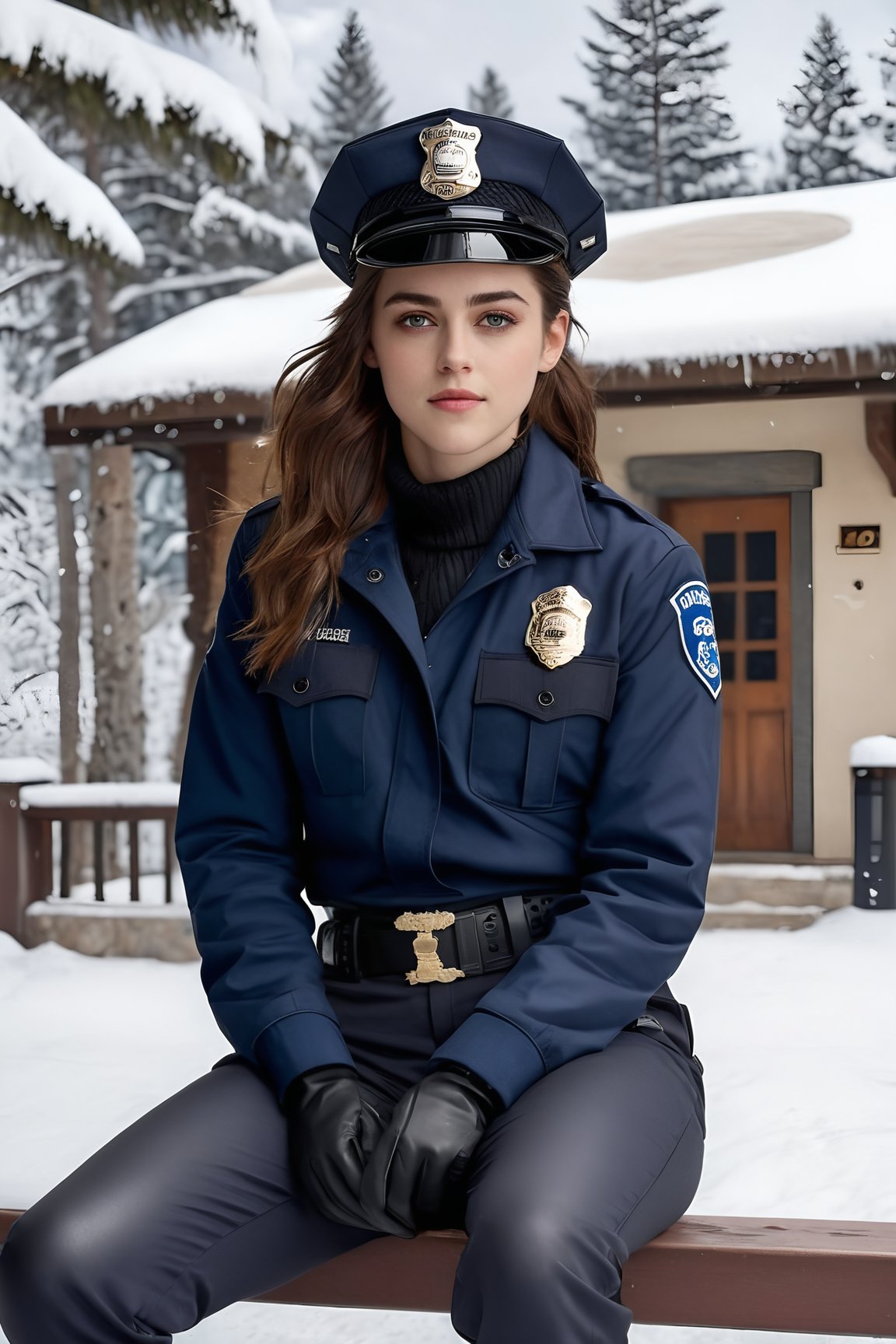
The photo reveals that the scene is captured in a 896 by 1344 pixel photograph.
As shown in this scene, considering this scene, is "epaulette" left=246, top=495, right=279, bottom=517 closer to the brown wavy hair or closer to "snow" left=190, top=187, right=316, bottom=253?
the brown wavy hair

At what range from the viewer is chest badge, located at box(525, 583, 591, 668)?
1335 millimetres

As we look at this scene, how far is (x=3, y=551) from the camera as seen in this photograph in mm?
8242

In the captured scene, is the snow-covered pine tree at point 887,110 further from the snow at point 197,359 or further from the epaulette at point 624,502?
the epaulette at point 624,502

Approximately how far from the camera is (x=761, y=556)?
5723 millimetres

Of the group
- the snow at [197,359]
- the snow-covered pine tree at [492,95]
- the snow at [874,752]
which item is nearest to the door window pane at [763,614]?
the snow at [874,752]

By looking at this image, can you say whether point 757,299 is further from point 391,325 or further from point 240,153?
point 391,325

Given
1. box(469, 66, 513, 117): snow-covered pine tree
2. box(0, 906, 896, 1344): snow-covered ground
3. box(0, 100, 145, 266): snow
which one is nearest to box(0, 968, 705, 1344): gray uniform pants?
box(0, 906, 896, 1344): snow-covered ground

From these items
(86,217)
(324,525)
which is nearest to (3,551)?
(86,217)

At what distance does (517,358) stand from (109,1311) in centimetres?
95

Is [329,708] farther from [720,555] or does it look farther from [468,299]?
[720,555]

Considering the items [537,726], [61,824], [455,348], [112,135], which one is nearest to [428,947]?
[537,726]

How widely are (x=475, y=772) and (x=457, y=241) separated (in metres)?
0.53

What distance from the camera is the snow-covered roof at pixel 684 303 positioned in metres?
4.99

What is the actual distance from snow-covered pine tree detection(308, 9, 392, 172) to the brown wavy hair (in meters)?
7.78
